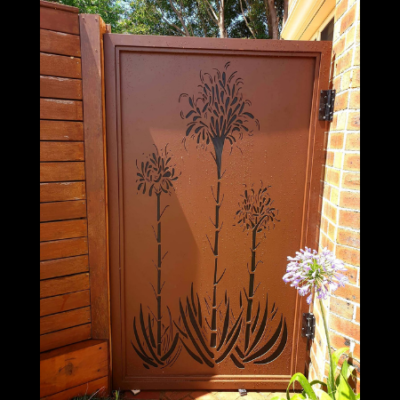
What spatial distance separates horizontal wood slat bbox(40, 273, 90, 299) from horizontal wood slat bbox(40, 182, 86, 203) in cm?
50

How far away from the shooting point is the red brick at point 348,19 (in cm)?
150

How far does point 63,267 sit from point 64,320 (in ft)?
1.13

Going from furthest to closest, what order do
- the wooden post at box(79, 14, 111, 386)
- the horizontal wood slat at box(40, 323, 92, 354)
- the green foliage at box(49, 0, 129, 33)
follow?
the green foliage at box(49, 0, 129, 33)
the horizontal wood slat at box(40, 323, 92, 354)
the wooden post at box(79, 14, 111, 386)

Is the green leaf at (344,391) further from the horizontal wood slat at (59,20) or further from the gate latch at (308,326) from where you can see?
the horizontal wood slat at (59,20)

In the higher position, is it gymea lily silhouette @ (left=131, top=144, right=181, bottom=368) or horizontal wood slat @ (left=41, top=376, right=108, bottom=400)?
gymea lily silhouette @ (left=131, top=144, right=181, bottom=368)

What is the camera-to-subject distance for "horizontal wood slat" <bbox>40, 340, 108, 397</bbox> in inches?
73.2

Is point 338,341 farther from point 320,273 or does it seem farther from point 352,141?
point 352,141

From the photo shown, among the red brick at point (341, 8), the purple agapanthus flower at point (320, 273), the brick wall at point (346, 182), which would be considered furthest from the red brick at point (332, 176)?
the red brick at point (341, 8)

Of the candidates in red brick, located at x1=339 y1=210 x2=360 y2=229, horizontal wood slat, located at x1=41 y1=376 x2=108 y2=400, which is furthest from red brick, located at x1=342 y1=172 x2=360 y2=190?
horizontal wood slat, located at x1=41 y1=376 x2=108 y2=400

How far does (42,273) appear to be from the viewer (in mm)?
1823

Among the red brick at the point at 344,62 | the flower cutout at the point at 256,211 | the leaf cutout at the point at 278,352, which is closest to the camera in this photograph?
the red brick at the point at 344,62

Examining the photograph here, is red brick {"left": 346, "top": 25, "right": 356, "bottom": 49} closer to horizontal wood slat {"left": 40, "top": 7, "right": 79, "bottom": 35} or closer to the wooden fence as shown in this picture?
the wooden fence

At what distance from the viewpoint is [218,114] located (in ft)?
6.29

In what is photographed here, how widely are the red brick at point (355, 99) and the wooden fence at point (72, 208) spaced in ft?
4.61
